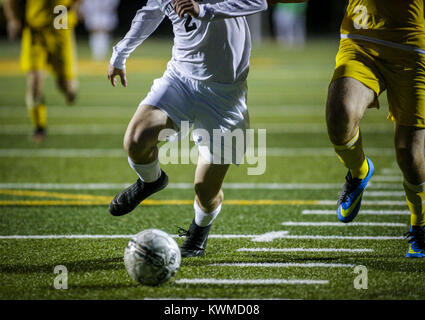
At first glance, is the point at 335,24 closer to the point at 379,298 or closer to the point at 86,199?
the point at 86,199

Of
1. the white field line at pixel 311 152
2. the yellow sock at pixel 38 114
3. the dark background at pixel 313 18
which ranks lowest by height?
the dark background at pixel 313 18

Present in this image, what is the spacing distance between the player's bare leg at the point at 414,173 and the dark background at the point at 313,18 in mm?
36255

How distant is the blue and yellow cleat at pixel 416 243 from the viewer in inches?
186

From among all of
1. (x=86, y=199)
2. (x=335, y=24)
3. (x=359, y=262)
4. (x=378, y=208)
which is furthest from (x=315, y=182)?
(x=335, y=24)

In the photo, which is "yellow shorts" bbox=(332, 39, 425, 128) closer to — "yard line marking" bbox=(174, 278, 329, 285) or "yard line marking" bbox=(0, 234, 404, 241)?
"yard line marking" bbox=(0, 234, 404, 241)

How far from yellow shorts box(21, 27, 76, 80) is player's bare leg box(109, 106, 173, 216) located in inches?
228

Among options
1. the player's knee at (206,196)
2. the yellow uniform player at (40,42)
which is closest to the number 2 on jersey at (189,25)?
the player's knee at (206,196)

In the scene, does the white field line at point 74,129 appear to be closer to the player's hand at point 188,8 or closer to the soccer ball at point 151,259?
the player's hand at point 188,8

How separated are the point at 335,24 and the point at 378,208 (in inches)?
1497

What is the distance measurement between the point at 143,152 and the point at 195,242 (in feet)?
2.36

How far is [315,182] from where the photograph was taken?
7.66 metres

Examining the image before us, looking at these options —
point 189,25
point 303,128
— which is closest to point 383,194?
point 189,25

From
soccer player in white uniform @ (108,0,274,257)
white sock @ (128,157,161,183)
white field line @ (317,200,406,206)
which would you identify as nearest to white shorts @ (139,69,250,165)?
soccer player in white uniform @ (108,0,274,257)

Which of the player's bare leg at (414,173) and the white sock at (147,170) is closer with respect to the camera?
the player's bare leg at (414,173)
